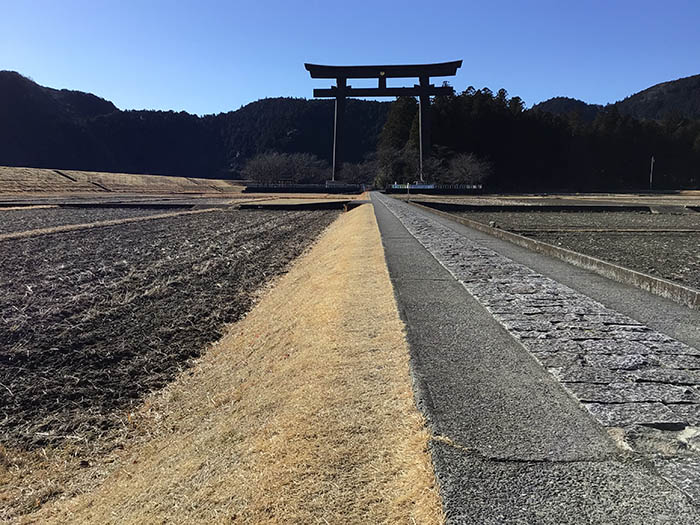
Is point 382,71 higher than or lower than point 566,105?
lower

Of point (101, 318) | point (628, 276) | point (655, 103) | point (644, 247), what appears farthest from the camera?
point (655, 103)

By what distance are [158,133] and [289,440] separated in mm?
141490

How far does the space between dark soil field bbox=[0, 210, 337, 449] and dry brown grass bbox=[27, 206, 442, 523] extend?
56cm

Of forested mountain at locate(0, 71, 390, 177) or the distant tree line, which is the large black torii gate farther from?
forested mountain at locate(0, 71, 390, 177)

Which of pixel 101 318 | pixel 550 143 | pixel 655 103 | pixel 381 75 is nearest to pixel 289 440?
pixel 101 318

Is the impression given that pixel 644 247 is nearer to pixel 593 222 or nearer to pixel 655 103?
pixel 593 222

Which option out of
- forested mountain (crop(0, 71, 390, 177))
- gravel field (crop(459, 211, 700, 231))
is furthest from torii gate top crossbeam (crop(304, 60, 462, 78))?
forested mountain (crop(0, 71, 390, 177))

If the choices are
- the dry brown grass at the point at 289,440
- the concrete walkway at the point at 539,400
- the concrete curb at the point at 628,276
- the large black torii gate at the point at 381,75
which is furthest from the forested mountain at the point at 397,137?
the dry brown grass at the point at 289,440

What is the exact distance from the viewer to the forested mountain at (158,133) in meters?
105

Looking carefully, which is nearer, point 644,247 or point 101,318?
point 101,318

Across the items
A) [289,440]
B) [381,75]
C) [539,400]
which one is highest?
[381,75]

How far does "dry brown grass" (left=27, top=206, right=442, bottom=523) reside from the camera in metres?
2.34

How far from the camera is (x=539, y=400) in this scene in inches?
129

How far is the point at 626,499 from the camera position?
219 cm
